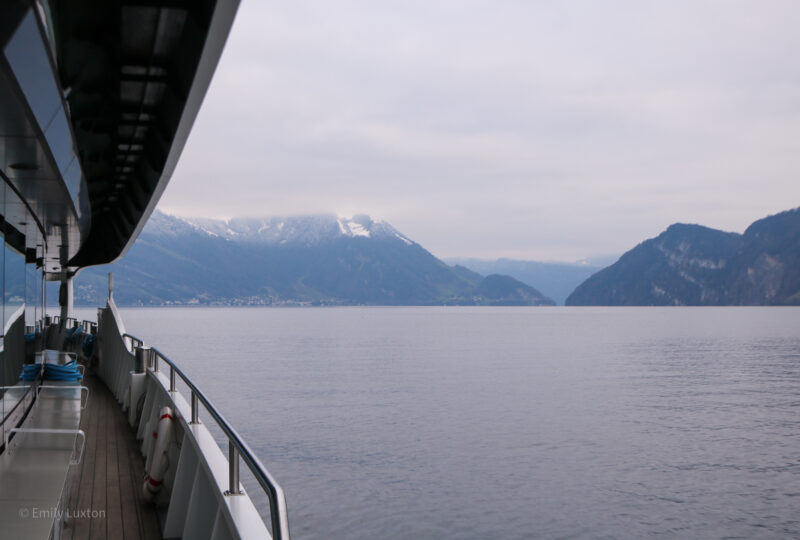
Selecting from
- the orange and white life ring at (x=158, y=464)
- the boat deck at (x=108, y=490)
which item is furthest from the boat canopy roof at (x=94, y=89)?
the boat deck at (x=108, y=490)

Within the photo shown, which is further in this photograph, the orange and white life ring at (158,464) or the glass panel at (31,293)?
the glass panel at (31,293)

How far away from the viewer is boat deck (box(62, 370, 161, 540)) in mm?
5309

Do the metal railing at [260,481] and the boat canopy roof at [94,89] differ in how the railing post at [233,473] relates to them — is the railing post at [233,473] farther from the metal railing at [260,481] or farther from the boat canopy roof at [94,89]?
the boat canopy roof at [94,89]

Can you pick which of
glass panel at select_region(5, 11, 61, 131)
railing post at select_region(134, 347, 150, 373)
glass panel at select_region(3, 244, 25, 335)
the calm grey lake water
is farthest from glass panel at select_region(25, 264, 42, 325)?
the calm grey lake water

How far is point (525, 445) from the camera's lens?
25.8m

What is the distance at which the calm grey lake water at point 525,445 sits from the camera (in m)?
18.1

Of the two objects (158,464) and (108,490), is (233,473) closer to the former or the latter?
(158,464)

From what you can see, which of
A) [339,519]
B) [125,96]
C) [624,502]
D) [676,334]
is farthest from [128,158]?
[676,334]

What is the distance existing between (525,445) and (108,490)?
69.4 ft

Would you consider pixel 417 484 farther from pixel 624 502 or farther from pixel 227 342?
pixel 227 342

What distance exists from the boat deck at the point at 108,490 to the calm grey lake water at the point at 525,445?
28.3 feet

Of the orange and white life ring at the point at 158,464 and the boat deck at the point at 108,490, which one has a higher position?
the orange and white life ring at the point at 158,464

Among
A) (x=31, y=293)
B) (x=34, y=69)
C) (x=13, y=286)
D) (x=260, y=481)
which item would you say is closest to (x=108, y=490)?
(x=13, y=286)

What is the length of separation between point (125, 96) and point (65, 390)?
4.91 m
